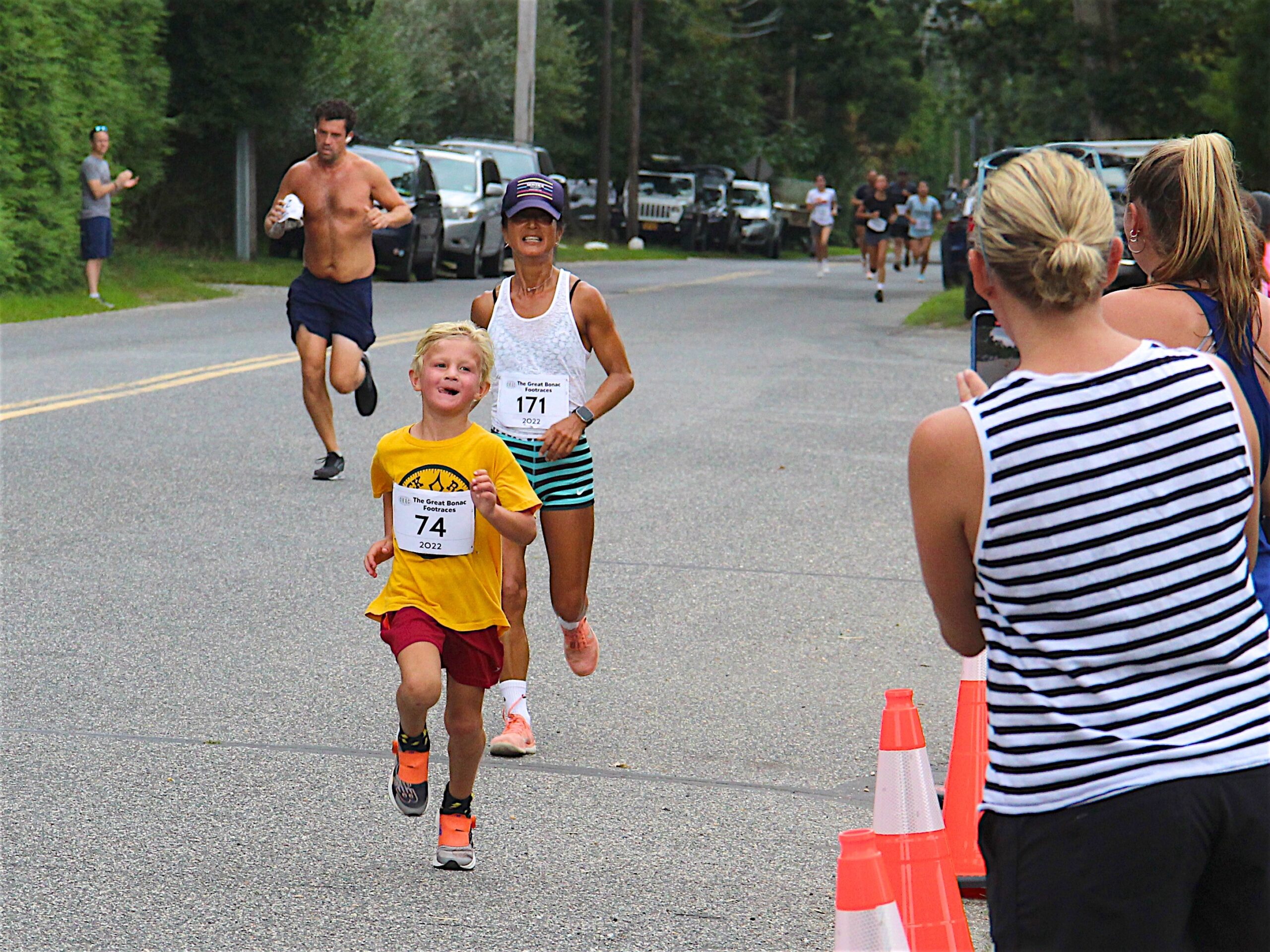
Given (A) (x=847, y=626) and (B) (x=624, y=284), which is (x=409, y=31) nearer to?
(B) (x=624, y=284)

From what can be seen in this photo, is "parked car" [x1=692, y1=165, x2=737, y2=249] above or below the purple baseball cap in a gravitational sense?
below

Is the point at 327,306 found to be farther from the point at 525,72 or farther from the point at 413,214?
the point at 525,72

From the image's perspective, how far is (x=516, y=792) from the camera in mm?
5129

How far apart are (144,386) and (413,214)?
13.0 m

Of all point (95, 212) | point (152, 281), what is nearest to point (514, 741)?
point (95, 212)

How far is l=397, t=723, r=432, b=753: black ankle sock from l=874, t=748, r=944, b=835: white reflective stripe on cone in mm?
1367

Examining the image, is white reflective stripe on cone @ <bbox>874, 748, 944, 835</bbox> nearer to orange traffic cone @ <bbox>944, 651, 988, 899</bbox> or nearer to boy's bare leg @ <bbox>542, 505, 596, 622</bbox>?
orange traffic cone @ <bbox>944, 651, 988, 899</bbox>

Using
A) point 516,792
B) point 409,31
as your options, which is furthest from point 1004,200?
point 409,31

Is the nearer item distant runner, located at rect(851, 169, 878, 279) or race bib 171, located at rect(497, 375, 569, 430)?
race bib 171, located at rect(497, 375, 569, 430)

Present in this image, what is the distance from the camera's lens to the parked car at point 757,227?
52938mm

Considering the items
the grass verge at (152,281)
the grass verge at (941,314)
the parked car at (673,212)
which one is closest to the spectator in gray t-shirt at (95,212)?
the grass verge at (152,281)

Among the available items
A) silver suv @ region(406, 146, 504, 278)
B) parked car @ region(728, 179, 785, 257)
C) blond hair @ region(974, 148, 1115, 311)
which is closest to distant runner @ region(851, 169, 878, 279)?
silver suv @ region(406, 146, 504, 278)

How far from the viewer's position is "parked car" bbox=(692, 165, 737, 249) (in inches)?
2076

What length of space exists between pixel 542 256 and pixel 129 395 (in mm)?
8408
